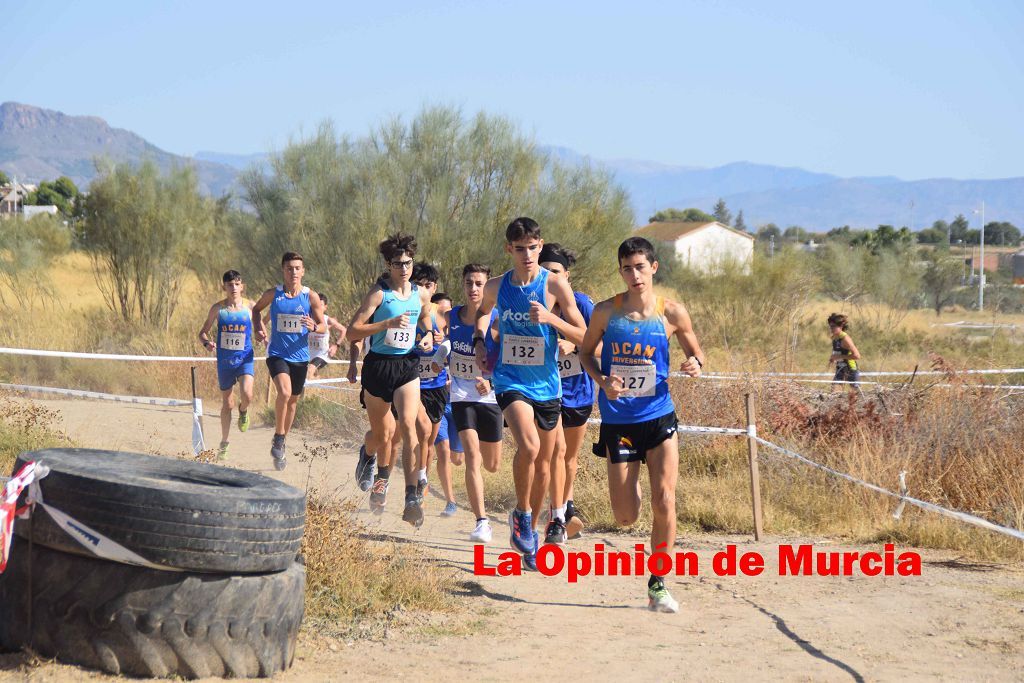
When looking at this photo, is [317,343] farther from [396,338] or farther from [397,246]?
[397,246]

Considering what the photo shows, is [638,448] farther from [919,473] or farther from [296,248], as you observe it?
[296,248]

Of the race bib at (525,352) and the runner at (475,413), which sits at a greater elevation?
the race bib at (525,352)

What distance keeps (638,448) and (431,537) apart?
2.56 meters

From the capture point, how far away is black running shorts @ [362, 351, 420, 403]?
8883 mm

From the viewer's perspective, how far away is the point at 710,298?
99.4ft

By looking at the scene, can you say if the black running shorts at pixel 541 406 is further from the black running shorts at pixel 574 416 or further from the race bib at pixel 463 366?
the race bib at pixel 463 366

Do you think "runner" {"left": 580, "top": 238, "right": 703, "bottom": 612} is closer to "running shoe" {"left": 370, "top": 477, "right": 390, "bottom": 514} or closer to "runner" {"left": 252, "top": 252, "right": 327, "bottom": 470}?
"running shoe" {"left": 370, "top": 477, "right": 390, "bottom": 514}

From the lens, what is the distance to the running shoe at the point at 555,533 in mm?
7875

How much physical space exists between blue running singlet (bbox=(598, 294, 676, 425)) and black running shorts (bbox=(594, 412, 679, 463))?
3cm

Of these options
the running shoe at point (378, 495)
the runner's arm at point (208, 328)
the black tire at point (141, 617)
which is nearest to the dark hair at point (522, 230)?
the running shoe at point (378, 495)

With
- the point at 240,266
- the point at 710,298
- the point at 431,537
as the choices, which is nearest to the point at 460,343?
the point at 431,537

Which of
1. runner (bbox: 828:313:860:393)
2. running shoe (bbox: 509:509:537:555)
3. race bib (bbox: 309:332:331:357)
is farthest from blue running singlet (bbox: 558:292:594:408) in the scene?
runner (bbox: 828:313:860:393)

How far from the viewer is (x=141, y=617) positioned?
16.1 feet

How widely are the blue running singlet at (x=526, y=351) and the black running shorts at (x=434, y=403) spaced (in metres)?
2.13
